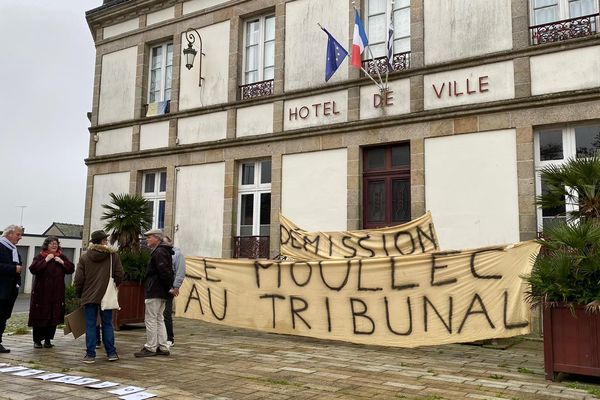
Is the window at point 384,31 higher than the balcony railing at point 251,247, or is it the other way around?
the window at point 384,31

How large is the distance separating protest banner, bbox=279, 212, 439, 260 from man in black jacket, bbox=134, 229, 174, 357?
3.30 meters

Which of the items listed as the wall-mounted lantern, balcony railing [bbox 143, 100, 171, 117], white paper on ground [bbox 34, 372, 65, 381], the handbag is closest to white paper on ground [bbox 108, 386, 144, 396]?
white paper on ground [bbox 34, 372, 65, 381]

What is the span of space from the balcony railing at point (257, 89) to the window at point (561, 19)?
6128 millimetres

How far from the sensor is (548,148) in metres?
9.78

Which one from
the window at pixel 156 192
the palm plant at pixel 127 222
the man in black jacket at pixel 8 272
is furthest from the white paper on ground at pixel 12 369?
the window at pixel 156 192

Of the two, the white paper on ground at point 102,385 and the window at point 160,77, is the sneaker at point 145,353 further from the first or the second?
the window at point 160,77

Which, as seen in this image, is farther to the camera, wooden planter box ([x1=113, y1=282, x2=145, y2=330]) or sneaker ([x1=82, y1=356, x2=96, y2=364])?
wooden planter box ([x1=113, y1=282, x2=145, y2=330])

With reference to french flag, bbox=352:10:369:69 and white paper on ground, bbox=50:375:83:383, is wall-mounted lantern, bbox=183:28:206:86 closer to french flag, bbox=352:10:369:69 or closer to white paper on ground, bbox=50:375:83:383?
french flag, bbox=352:10:369:69

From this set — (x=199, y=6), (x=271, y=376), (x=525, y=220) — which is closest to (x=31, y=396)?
(x=271, y=376)

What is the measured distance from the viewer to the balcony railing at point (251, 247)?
1285cm

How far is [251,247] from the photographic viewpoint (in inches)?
514

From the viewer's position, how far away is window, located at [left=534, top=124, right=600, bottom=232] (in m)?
9.39

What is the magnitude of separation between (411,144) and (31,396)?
323 inches

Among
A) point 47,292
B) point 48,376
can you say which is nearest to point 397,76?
point 47,292
